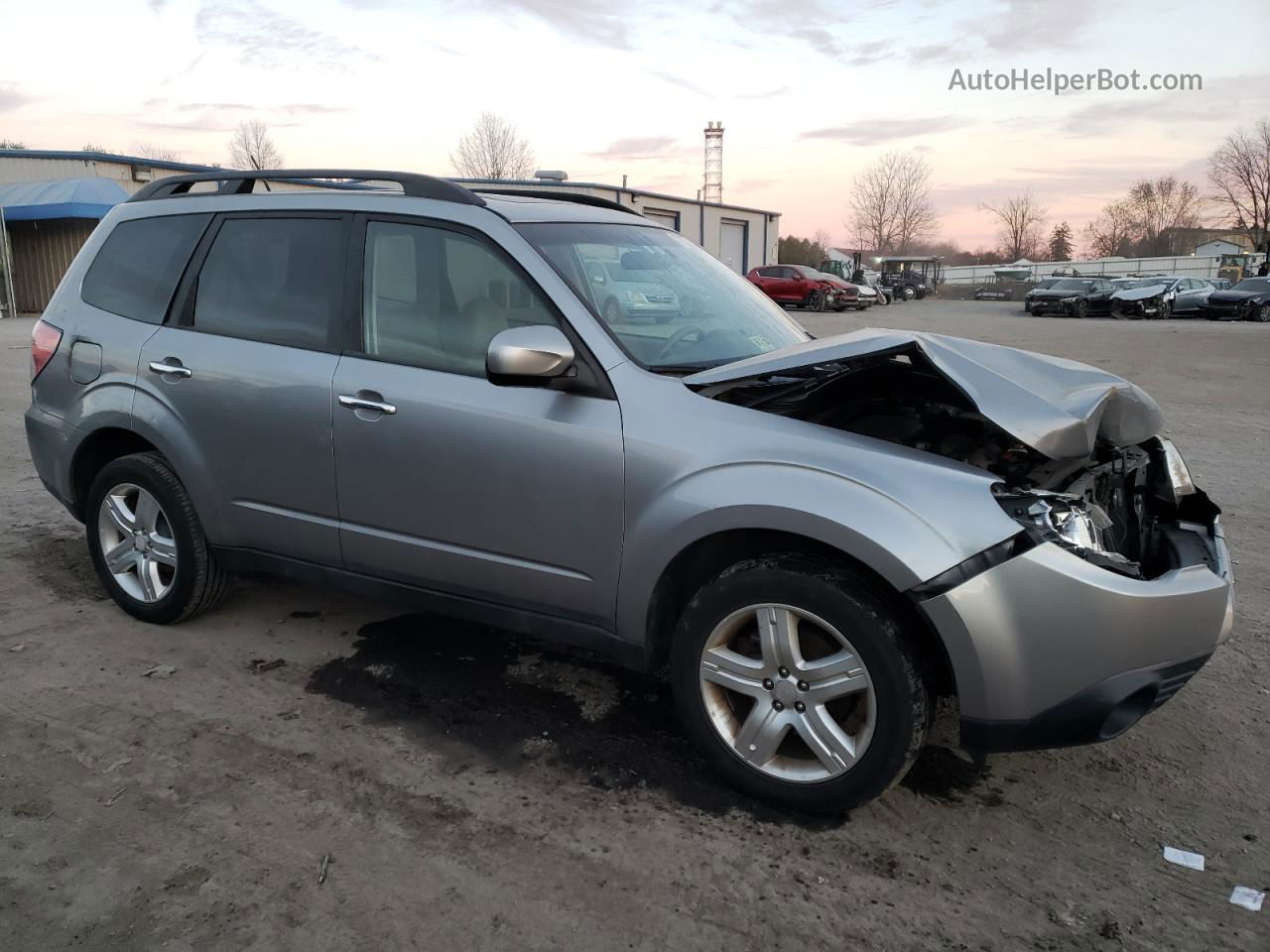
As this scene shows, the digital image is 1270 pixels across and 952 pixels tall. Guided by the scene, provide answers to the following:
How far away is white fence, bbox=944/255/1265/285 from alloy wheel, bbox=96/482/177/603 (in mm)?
62433

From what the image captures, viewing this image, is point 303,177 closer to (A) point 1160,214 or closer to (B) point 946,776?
(B) point 946,776

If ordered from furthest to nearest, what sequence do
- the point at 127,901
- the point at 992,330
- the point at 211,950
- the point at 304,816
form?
1. the point at 992,330
2. the point at 304,816
3. the point at 127,901
4. the point at 211,950

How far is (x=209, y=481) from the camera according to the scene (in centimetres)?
395

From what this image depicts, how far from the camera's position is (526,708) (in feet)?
11.8

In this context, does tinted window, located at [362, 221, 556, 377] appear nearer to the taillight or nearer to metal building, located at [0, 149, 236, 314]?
the taillight

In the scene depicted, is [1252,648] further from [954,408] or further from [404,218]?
[404,218]

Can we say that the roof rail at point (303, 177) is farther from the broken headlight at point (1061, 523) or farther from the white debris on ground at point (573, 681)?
the broken headlight at point (1061, 523)

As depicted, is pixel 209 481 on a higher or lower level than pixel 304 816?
higher

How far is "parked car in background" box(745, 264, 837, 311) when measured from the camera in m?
32.9

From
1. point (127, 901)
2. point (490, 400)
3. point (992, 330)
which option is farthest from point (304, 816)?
point (992, 330)

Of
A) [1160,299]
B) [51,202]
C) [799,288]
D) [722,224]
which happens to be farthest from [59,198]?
[1160,299]

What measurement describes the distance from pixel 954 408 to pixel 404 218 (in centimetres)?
214

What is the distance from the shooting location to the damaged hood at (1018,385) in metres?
2.79

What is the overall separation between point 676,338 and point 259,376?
5.42 feet
